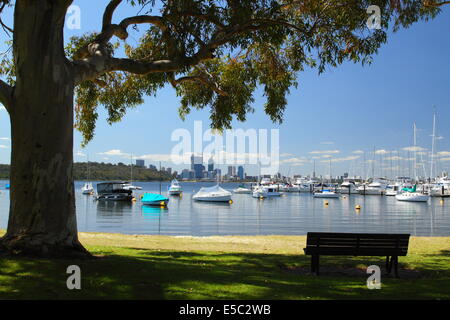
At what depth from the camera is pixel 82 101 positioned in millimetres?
17312

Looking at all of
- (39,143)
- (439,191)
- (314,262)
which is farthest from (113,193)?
(314,262)

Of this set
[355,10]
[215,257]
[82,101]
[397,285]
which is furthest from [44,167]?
[82,101]

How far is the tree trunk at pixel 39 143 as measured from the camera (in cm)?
798

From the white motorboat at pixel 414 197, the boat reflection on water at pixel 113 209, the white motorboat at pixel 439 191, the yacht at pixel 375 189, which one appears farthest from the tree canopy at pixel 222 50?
the yacht at pixel 375 189

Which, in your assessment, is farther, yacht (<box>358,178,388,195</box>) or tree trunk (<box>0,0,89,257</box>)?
yacht (<box>358,178,388,195</box>)

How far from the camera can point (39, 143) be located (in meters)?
8.07

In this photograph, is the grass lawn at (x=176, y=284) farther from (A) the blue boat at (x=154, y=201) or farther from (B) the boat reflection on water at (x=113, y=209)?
(A) the blue boat at (x=154, y=201)

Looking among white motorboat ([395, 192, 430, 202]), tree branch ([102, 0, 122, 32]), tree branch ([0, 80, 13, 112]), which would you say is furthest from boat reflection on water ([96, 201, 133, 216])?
white motorboat ([395, 192, 430, 202])

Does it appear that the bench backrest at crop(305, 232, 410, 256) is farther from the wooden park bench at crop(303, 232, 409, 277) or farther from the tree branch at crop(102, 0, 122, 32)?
the tree branch at crop(102, 0, 122, 32)

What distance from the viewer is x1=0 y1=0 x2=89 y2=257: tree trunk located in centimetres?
798

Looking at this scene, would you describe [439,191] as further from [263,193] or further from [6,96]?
[6,96]

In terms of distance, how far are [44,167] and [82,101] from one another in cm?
985

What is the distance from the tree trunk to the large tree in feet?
0.06
